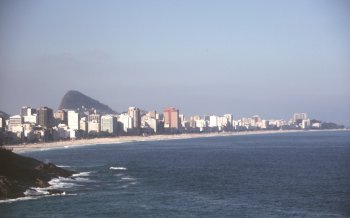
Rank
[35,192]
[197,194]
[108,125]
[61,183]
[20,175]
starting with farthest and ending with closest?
[108,125] → [61,183] → [20,175] → [197,194] → [35,192]

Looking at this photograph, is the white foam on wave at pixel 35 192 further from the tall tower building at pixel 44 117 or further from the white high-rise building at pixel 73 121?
the tall tower building at pixel 44 117

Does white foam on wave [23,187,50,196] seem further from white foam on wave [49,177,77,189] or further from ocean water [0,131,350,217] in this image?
white foam on wave [49,177,77,189]

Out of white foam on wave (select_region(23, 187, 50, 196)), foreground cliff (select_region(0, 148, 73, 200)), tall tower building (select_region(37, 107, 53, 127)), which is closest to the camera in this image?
foreground cliff (select_region(0, 148, 73, 200))

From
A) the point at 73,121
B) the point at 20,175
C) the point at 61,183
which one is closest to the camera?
the point at 20,175

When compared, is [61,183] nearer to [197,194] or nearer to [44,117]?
[197,194]

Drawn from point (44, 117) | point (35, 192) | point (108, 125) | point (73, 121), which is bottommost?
point (35, 192)

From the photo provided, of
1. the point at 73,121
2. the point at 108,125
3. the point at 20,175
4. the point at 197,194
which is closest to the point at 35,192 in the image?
the point at 20,175

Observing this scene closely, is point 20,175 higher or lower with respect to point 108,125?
lower

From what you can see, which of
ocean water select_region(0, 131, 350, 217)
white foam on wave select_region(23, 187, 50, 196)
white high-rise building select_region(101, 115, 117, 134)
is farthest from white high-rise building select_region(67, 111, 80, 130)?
white foam on wave select_region(23, 187, 50, 196)
